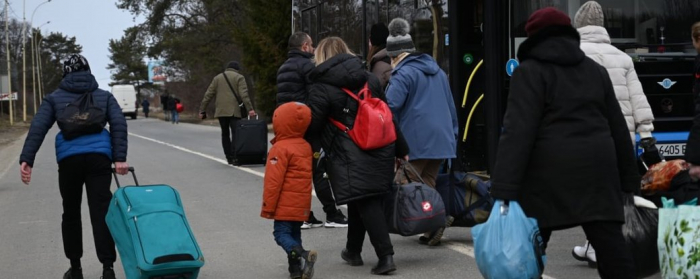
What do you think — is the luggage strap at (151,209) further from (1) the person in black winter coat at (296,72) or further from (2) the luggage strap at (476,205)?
(2) the luggage strap at (476,205)

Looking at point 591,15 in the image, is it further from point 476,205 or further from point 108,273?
→ point 108,273

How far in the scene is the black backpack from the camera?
735 centimetres

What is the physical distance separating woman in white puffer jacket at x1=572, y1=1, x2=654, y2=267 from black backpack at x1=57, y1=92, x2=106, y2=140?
3.32m

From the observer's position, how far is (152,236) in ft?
Result: 22.5

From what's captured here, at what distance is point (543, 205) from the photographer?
5.33m

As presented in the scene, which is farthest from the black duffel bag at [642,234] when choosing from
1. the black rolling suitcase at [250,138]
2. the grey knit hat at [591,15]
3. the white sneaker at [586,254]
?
the black rolling suitcase at [250,138]

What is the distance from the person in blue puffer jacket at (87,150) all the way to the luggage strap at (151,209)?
19.8 inches

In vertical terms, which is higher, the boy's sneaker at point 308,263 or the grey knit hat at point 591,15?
the grey knit hat at point 591,15

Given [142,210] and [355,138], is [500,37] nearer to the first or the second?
[355,138]

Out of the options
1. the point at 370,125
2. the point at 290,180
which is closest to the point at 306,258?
the point at 290,180

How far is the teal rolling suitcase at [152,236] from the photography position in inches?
267

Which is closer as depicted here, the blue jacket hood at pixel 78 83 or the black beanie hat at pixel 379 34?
the blue jacket hood at pixel 78 83

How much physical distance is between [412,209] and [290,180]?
2.96ft

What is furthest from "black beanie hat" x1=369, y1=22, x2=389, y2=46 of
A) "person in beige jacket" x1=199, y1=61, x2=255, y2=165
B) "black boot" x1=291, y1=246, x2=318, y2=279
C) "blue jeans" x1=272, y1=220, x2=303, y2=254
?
"person in beige jacket" x1=199, y1=61, x2=255, y2=165
